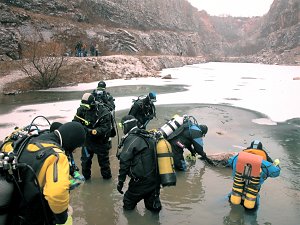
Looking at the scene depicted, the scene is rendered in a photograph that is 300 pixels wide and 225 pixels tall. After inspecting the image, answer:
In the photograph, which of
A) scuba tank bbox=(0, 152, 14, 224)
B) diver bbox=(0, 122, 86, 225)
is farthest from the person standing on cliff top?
scuba tank bbox=(0, 152, 14, 224)

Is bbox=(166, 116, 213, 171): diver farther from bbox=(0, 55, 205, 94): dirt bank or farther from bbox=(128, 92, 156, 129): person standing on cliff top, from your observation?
bbox=(0, 55, 205, 94): dirt bank

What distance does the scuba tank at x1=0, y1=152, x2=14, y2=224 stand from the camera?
243 centimetres

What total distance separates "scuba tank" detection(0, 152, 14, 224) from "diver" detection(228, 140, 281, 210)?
358 cm

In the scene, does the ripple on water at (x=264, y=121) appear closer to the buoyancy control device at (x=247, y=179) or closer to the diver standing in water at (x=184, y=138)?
the diver standing in water at (x=184, y=138)

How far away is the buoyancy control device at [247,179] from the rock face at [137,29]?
25583 mm

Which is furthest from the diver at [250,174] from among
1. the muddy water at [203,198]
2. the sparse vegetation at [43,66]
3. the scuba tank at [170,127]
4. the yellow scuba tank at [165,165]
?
the sparse vegetation at [43,66]

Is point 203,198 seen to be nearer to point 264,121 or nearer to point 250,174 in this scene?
point 250,174

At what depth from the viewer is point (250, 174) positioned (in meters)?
4.87

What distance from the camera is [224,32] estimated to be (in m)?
112

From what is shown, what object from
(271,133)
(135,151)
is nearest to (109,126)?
(135,151)

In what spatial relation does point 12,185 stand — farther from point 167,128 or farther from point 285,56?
point 285,56

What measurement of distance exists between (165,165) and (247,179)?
1489 millimetres

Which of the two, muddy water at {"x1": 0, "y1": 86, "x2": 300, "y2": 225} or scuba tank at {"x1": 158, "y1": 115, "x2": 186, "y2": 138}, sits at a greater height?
scuba tank at {"x1": 158, "y1": 115, "x2": 186, "y2": 138}

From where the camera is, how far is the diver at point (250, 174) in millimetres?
4832
